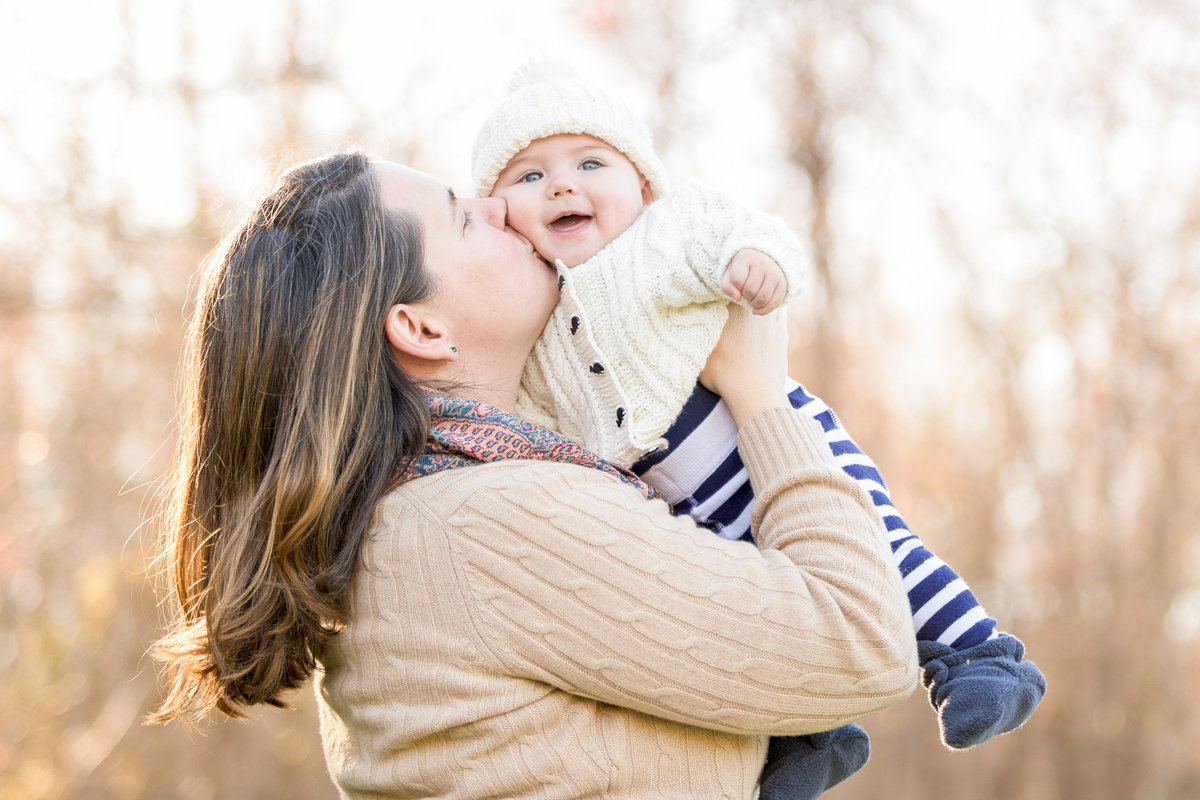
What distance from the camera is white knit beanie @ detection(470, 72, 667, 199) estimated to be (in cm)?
214

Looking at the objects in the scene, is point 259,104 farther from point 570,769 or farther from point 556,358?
point 570,769

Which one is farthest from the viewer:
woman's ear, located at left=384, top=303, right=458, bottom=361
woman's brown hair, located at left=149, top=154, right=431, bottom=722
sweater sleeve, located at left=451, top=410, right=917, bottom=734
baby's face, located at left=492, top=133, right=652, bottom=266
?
baby's face, located at left=492, top=133, right=652, bottom=266

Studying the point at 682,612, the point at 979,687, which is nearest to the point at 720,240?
the point at 682,612

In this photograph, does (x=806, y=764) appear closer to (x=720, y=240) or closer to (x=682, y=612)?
(x=682, y=612)

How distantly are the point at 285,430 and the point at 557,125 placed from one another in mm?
883

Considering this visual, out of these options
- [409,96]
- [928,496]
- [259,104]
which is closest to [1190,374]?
[928,496]

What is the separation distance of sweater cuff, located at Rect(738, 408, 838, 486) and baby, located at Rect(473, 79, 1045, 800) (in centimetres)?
16

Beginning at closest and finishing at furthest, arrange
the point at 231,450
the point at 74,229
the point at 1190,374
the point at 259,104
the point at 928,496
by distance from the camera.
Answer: the point at 231,450 < the point at 74,229 < the point at 259,104 < the point at 1190,374 < the point at 928,496

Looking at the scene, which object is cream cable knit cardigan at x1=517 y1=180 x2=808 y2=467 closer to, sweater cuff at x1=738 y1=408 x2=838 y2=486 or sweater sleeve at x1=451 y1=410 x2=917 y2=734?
sweater cuff at x1=738 y1=408 x2=838 y2=486

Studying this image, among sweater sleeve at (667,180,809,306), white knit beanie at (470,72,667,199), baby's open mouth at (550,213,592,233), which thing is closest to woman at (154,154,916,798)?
sweater sleeve at (667,180,809,306)

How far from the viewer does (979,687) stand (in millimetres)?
1623

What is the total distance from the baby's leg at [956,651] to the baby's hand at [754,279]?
295mm

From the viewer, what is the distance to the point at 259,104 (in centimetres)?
615

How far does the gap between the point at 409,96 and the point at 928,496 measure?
18.4ft
